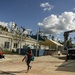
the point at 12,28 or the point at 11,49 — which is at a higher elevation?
the point at 12,28

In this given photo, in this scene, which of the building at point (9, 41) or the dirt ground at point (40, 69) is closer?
the dirt ground at point (40, 69)

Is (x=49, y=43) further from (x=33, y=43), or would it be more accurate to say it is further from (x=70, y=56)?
(x=70, y=56)

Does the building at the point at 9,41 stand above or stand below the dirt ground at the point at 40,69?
above

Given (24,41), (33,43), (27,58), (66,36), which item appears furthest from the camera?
(33,43)

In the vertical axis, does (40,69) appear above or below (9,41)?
below

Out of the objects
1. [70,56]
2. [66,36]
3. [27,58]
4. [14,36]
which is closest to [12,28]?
[14,36]

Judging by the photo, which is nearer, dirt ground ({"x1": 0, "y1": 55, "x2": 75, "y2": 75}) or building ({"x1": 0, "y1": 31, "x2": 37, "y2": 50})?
dirt ground ({"x1": 0, "y1": 55, "x2": 75, "y2": 75})

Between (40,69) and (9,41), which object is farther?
(9,41)

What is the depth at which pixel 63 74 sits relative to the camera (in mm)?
13219

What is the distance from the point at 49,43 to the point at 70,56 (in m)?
16.7

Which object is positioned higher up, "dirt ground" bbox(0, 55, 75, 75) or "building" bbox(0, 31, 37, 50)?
"building" bbox(0, 31, 37, 50)

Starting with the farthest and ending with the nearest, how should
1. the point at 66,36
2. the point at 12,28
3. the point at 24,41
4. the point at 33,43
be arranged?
the point at 12,28 → the point at 33,43 → the point at 24,41 → the point at 66,36

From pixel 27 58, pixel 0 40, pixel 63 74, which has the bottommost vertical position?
pixel 63 74

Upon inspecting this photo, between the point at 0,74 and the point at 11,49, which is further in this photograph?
the point at 11,49
